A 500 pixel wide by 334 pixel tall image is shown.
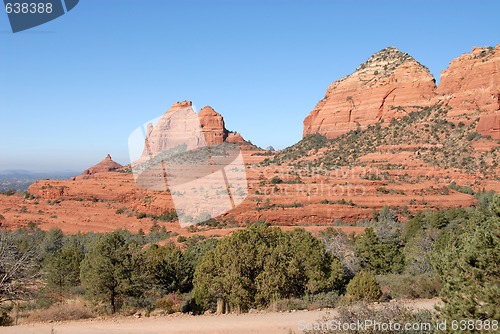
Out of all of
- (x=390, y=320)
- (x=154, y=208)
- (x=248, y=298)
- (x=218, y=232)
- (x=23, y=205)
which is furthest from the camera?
(x=23, y=205)

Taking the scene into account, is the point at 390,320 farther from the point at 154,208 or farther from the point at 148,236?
the point at 154,208

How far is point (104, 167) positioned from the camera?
4200 inches

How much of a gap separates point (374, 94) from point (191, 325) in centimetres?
6968

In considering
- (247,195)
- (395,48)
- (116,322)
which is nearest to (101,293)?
(116,322)

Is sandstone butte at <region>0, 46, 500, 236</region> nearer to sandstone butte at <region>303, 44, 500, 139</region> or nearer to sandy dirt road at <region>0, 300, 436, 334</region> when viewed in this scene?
sandstone butte at <region>303, 44, 500, 139</region>

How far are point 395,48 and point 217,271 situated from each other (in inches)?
3065

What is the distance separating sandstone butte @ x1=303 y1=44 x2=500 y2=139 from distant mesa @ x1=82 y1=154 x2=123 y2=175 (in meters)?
52.5

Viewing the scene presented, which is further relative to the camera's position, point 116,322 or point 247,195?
point 247,195

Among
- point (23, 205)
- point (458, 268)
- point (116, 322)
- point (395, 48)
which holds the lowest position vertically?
point (116, 322)

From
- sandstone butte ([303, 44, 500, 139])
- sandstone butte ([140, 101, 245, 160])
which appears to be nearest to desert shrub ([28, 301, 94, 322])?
sandstone butte ([303, 44, 500, 139])

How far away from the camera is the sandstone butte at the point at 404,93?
2191 inches

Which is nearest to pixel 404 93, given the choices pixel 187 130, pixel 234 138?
pixel 187 130

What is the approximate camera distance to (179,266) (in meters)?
19.2

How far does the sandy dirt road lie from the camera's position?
9.81 m
